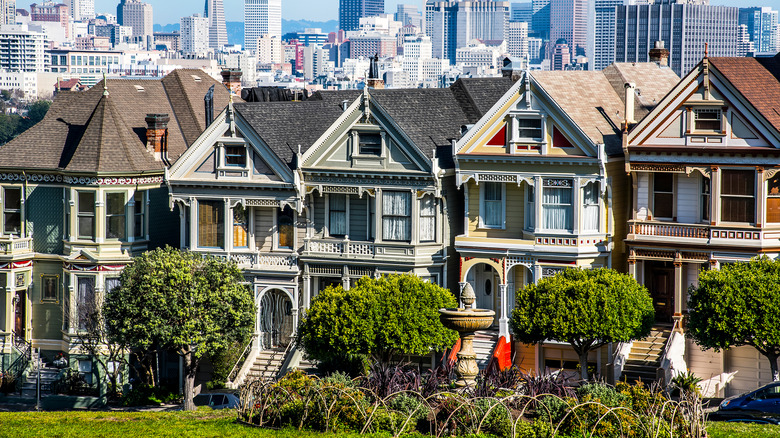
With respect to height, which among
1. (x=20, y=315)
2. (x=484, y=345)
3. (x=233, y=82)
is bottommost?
(x=484, y=345)

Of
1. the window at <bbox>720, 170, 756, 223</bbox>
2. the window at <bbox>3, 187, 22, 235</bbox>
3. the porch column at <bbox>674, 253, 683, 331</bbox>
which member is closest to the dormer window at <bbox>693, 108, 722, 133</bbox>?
the window at <bbox>720, 170, 756, 223</bbox>

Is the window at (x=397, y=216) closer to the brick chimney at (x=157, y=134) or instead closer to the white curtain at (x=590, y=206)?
the white curtain at (x=590, y=206)

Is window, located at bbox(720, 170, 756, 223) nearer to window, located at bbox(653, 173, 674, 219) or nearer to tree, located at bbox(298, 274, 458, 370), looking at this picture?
window, located at bbox(653, 173, 674, 219)

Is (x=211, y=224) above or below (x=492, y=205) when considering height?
below

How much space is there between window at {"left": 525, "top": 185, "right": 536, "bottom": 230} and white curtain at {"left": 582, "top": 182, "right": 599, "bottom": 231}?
6.64ft

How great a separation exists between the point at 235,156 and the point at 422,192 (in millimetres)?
8322

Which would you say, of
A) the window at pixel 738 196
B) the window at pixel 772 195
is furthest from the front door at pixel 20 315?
the window at pixel 772 195

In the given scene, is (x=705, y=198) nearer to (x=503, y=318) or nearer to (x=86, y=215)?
(x=503, y=318)

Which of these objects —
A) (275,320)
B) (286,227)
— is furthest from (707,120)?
(275,320)

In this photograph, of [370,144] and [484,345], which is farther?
[370,144]

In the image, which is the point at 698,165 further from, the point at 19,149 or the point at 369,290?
the point at 19,149

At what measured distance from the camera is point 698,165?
4866cm

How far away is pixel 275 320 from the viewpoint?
5559 centimetres

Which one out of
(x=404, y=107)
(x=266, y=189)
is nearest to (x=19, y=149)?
(x=266, y=189)
